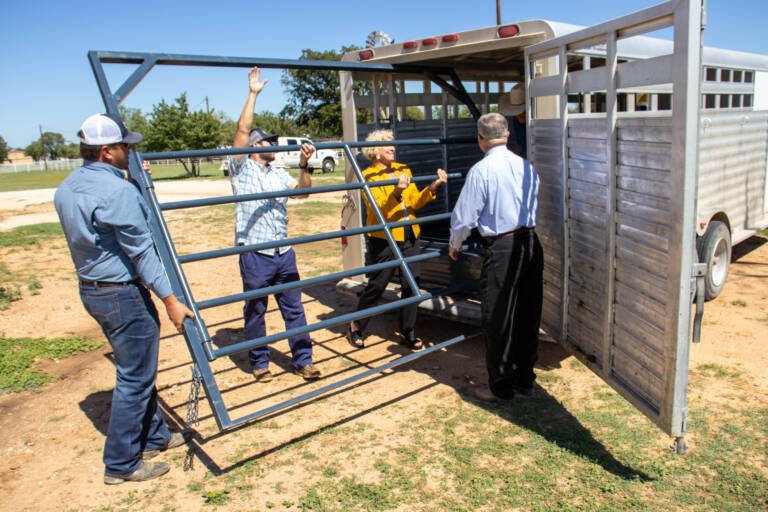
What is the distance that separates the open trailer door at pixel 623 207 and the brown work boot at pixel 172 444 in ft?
8.85

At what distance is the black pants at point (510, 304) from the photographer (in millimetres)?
3945

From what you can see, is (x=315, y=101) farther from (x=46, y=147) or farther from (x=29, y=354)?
(x=46, y=147)

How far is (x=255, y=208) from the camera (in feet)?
15.1

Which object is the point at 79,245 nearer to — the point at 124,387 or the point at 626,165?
the point at 124,387

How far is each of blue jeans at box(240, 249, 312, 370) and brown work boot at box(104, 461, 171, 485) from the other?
1329 millimetres

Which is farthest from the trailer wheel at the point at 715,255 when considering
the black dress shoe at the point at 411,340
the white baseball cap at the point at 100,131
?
the white baseball cap at the point at 100,131

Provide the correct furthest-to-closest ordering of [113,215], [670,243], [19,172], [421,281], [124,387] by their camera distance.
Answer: [19,172]
[421,281]
[124,387]
[113,215]
[670,243]

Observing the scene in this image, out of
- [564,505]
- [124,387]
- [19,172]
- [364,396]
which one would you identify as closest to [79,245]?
[124,387]

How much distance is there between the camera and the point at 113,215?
10.5ft

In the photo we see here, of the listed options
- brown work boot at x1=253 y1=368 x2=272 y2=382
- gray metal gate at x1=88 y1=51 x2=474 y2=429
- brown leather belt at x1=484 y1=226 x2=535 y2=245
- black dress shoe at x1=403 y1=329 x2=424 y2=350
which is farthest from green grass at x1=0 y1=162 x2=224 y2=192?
brown leather belt at x1=484 y1=226 x2=535 y2=245

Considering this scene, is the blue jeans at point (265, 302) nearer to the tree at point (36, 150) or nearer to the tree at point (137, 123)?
the tree at point (137, 123)

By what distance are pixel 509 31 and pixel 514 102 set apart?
1.37 m

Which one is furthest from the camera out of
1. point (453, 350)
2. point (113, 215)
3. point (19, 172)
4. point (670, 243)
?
point (19, 172)

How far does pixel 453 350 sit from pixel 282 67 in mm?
2805
